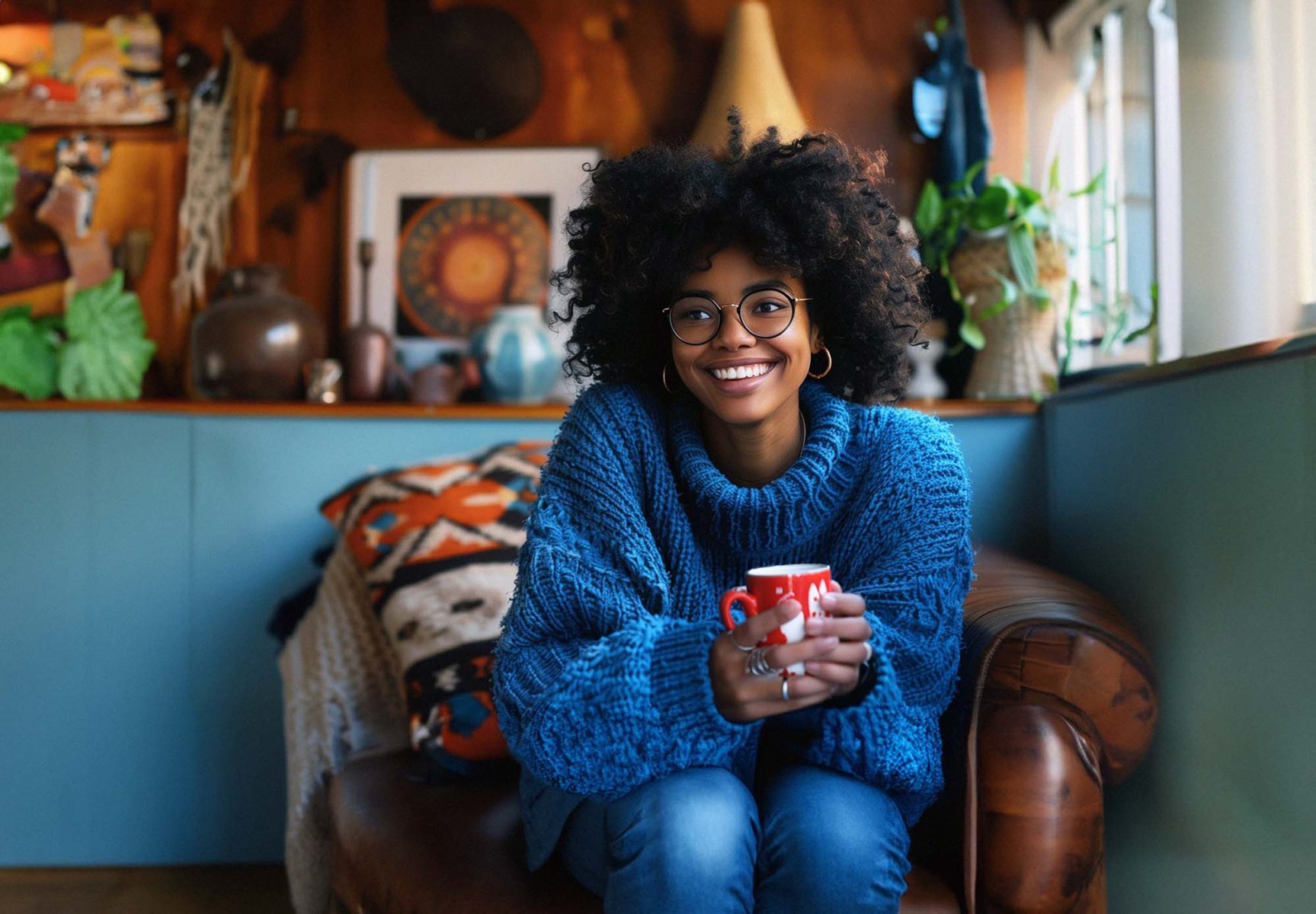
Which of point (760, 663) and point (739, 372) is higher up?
point (739, 372)

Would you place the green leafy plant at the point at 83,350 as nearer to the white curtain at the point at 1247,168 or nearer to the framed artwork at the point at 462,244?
the framed artwork at the point at 462,244

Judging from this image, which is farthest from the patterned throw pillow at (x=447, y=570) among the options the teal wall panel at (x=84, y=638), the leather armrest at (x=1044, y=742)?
the leather armrest at (x=1044, y=742)

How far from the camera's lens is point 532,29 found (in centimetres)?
256

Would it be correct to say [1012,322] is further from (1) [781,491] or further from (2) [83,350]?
(2) [83,350]

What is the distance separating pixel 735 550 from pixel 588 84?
5.43 ft

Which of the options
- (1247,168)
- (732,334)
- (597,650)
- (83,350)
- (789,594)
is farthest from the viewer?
(83,350)

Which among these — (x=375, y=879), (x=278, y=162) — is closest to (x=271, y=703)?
(x=375, y=879)

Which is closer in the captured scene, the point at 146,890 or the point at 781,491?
the point at 781,491

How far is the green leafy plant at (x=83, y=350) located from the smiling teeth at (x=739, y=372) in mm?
1516

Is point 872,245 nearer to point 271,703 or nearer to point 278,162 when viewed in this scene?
point 271,703

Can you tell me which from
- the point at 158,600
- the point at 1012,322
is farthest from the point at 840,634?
the point at 158,600

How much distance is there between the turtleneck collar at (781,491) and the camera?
1195 mm

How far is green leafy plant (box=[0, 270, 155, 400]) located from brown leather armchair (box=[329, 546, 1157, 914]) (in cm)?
136

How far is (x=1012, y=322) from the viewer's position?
6.96 feet
